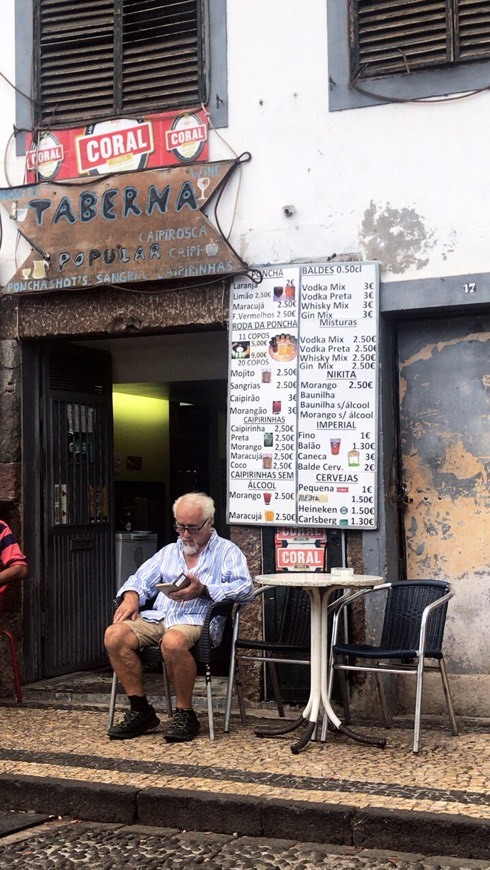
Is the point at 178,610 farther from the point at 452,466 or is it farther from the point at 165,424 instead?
the point at 165,424

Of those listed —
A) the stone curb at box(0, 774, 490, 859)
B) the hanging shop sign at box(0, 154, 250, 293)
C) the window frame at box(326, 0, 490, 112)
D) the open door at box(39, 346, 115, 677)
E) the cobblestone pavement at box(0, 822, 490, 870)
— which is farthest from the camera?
the open door at box(39, 346, 115, 677)

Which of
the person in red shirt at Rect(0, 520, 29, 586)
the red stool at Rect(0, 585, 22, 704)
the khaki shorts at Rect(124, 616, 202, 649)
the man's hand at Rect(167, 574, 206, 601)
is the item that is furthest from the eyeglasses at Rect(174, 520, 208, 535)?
the red stool at Rect(0, 585, 22, 704)

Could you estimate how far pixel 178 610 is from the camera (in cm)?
698

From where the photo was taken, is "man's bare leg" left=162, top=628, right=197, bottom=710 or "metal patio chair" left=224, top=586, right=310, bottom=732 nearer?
"man's bare leg" left=162, top=628, right=197, bottom=710

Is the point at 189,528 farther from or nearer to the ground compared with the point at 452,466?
nearer to the ground

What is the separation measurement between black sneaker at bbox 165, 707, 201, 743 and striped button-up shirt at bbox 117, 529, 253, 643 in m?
0.46

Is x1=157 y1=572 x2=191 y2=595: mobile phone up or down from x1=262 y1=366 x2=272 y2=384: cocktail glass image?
down

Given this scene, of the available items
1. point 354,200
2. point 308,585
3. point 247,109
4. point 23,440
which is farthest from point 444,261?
point 23,440

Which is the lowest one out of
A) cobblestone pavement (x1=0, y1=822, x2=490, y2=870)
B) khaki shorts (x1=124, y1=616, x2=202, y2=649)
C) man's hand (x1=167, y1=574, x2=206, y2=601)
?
cobblestone pavement (x1=0, y1=822, x2=490, y2=870)

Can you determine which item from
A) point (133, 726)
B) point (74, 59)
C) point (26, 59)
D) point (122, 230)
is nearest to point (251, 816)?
point (133, 726)

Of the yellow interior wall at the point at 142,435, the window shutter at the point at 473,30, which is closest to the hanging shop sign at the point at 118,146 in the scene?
the window shutter at the point at 473,30

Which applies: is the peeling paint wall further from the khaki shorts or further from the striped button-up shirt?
the khaki shorts

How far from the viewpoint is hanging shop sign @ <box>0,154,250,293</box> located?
793 cm

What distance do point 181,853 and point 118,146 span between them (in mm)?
5198
